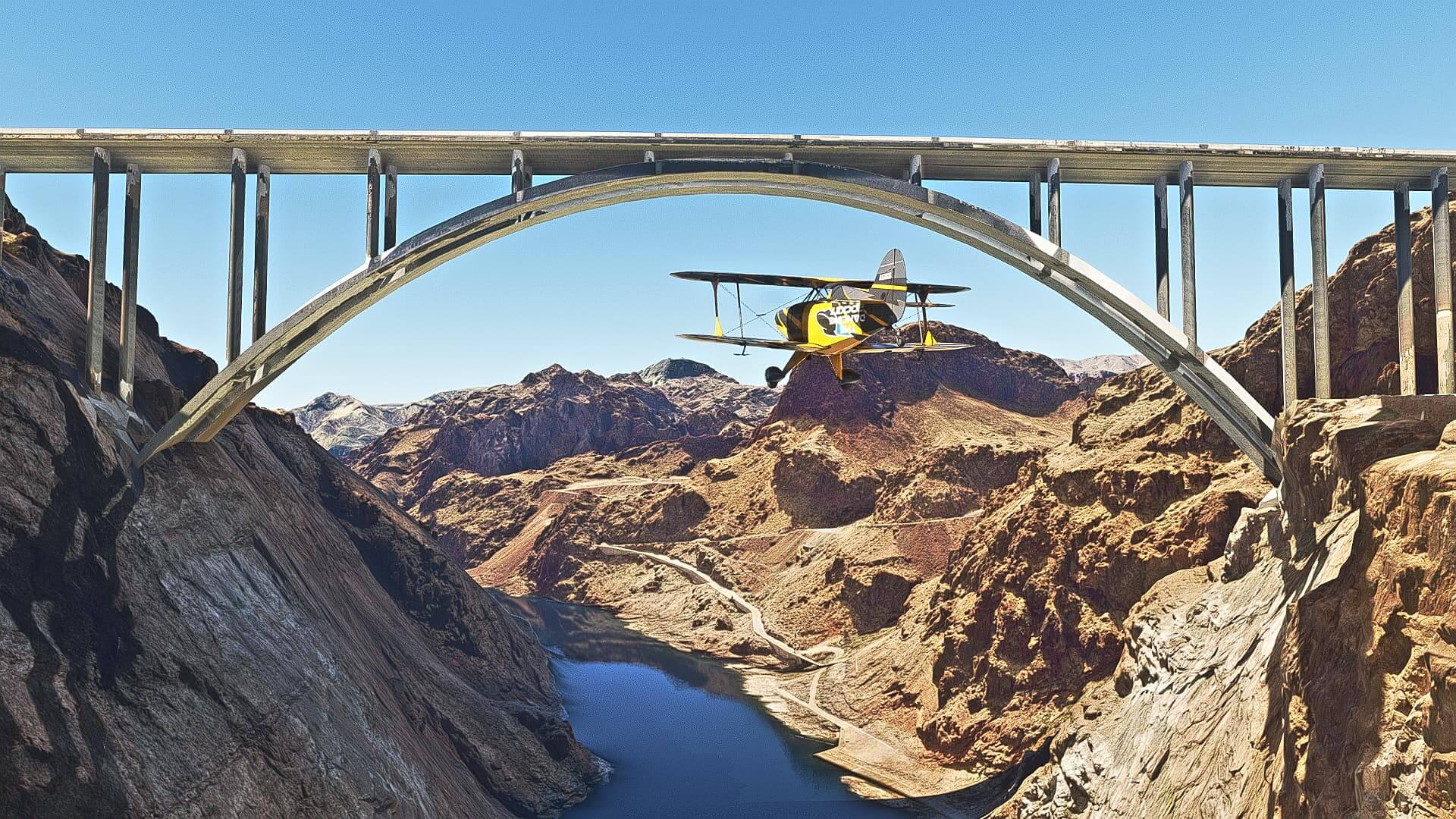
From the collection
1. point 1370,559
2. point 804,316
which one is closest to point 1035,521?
point 804,316

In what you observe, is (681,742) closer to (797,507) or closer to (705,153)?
(705,153)

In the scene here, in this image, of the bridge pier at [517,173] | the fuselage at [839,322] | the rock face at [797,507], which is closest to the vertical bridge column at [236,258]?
the bridge pier at [517,173]

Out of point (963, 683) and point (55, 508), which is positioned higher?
point (55, 508)

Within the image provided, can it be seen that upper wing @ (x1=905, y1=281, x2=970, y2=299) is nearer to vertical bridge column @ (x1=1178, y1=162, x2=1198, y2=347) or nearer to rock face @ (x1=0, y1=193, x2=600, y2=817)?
vertical bridge column @ (x1=1178, y1=162, x2=1198, y2=347)

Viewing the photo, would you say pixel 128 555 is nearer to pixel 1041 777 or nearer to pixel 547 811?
pixel 547 811

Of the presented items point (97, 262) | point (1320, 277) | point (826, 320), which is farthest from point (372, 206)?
point (1320, 277)

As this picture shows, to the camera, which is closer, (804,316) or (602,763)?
(804,316)

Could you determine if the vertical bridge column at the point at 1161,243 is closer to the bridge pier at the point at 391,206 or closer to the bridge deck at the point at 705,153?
the bridge deck at the point at 705,153

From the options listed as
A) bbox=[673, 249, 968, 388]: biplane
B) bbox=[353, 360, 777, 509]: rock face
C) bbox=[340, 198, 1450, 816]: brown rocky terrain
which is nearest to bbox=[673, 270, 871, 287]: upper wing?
bbox=[673, 249, 968, 388]: biplane
